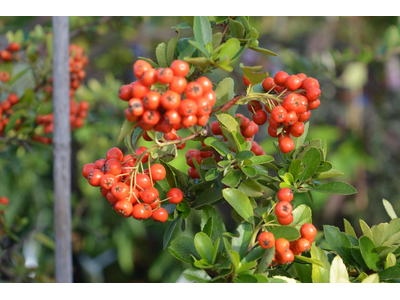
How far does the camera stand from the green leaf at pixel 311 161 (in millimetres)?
687

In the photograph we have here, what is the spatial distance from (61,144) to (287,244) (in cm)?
85

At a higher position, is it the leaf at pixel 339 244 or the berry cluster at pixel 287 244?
the berry cluster at pixel 287 244

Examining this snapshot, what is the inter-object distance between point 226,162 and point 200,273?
0.62 feet

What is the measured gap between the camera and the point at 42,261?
249 centimetres

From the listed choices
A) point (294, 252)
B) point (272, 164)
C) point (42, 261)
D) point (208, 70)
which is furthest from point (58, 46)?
point (42, 261)

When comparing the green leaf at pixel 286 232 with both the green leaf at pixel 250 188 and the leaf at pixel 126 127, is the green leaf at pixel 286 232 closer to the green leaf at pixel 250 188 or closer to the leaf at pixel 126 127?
the green leaf at pixel 250 188

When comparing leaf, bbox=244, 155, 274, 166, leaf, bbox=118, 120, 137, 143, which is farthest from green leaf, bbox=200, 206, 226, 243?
leaf, bbox=118, 120, 137, 143

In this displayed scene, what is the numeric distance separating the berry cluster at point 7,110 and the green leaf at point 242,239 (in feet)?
3.65

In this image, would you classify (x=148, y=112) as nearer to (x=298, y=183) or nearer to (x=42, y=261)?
(x=298, y=183)

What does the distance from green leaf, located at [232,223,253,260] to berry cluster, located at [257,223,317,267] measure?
3 centimetres

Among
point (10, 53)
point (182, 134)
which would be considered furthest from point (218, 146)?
point (182, 134)

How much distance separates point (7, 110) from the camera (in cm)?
146

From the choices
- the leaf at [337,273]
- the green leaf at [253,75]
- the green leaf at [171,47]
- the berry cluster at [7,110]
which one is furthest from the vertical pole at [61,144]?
the leaf at [337,273]

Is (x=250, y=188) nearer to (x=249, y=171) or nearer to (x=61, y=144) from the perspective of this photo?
(x=249, y=171)
